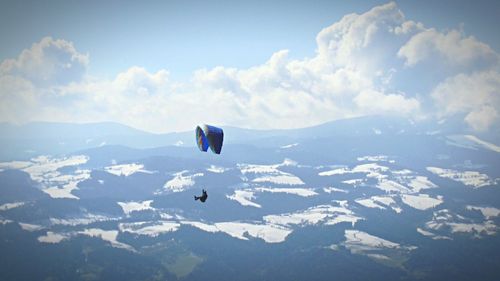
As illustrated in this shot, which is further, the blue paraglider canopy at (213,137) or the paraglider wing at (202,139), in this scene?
the paraglider wing at (202,139)

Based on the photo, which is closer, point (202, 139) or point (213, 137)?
point (213, 137)

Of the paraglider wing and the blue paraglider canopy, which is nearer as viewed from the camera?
the blue paraglider canopy
